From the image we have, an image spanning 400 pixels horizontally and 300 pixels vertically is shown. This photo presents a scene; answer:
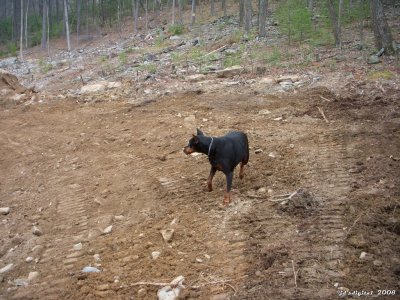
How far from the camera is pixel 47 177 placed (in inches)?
327

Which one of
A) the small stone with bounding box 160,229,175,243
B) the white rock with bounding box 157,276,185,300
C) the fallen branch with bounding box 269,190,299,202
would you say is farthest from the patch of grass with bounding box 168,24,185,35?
the white rock with bounding box 157,276,185,300

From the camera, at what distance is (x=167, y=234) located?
520 cm

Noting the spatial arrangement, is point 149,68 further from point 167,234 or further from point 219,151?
point 167,234

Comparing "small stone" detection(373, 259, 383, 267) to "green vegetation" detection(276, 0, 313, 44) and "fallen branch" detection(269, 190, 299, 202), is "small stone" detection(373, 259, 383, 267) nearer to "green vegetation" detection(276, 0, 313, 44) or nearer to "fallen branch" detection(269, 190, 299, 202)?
"fallen branch" detection(269, 190, 299, 202)

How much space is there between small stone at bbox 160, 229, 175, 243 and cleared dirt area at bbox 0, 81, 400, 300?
7 cm

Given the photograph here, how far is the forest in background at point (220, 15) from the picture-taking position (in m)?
16.2

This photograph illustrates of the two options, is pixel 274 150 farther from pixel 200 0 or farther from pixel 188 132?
pixel 200 0

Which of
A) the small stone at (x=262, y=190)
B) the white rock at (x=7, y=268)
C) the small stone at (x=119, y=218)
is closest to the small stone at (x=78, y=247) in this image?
the small stone at (x=119, y=218)

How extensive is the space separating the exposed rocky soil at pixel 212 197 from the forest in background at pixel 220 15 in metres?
5.21

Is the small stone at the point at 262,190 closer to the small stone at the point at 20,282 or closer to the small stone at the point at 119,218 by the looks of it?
the small stone at the point at 119,218

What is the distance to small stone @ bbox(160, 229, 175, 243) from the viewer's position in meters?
5.12

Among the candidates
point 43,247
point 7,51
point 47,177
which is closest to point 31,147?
point 47,177

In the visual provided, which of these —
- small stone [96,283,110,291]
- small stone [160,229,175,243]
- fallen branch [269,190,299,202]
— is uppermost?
fallen branch [269,190,299,202]

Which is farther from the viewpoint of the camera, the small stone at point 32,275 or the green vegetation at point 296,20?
the green vegetation at point 296,20
